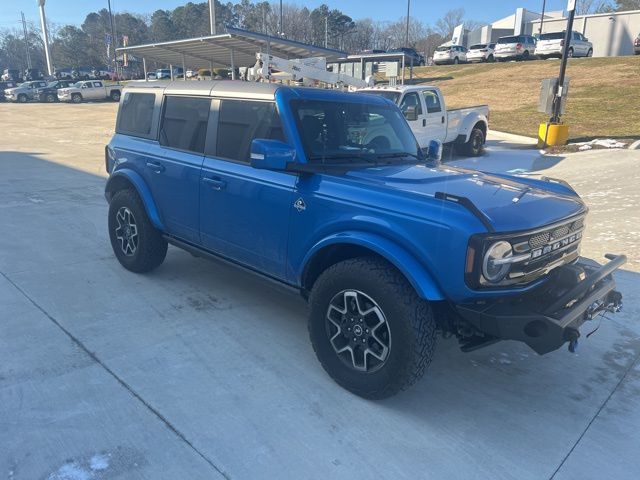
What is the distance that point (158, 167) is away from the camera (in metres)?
4.72

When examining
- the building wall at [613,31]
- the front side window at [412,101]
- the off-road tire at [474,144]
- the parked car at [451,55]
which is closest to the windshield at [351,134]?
the front side window at [412,101]

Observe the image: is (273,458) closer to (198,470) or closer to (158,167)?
(198,470)

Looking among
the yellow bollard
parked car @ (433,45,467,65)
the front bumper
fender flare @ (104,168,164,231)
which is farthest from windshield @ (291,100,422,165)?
parked car @ (433,45,467,65)

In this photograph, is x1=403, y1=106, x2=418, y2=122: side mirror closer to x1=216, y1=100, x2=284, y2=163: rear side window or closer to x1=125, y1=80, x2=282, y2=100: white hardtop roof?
x1=125, y1=80, x2=282, y2=100: white hardtop roof

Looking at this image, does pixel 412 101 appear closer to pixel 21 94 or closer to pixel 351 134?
pixel 351 134

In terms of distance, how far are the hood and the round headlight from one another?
0.31 feet

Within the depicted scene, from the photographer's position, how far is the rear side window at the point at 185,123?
4.43m

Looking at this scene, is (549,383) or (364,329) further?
(549,383)

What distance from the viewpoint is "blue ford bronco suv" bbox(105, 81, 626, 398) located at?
2.86 meters

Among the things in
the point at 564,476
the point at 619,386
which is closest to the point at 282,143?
the point at 564,476

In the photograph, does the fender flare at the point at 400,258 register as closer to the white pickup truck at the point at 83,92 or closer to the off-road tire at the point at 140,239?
the off-road tire at the point at 140,239

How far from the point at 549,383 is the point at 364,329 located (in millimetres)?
1405

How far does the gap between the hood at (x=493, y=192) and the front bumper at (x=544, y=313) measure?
411mm

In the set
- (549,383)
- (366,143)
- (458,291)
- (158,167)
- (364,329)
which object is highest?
(366,143)
